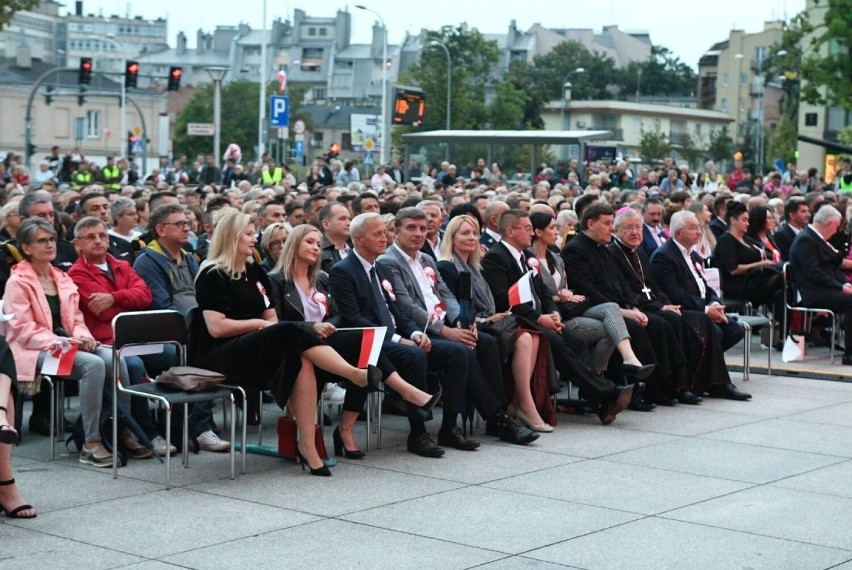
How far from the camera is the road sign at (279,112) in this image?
43.4 meters

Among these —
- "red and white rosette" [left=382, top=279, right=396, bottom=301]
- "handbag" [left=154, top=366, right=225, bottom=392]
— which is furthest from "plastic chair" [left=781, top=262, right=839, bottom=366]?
"handbag" [left=154, top=366, right=225, bottom=392]

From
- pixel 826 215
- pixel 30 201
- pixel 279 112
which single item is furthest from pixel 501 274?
pixel 279 112

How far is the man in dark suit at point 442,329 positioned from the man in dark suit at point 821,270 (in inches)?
210

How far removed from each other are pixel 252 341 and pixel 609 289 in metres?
3.87

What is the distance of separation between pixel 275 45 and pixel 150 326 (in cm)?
15444

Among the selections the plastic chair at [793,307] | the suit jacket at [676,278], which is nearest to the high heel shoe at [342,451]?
the suit jacket at [676,278]

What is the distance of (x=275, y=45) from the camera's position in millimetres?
160000

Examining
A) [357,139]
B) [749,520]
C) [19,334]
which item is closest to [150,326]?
[19,334]

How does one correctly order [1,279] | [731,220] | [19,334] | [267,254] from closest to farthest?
[19,334] < [1,279] < [267,254] < [731,220]

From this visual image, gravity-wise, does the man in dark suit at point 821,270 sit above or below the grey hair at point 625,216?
below

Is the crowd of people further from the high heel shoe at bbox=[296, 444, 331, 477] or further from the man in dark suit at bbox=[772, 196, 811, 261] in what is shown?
the man in dark suit at bbox=[772, 196, 811, 261]

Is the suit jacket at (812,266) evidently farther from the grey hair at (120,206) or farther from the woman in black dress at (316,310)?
the grey hair at (120,206)

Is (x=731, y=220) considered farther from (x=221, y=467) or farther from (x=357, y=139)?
(x=357, y=139)

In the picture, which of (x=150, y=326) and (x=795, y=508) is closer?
(x=795, y=508)
